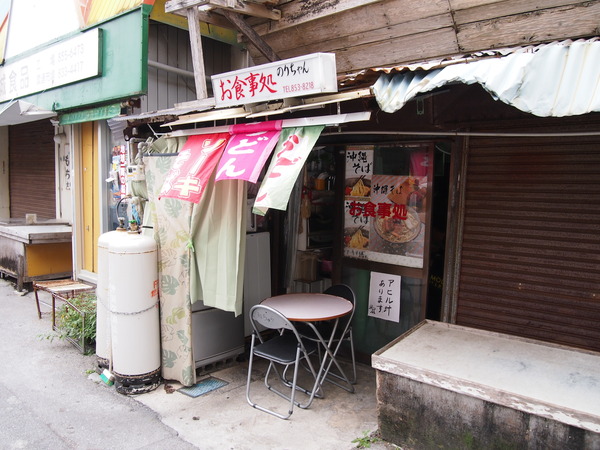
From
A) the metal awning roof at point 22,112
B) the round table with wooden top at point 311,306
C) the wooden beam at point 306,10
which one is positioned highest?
the wooden beam at point 306,10

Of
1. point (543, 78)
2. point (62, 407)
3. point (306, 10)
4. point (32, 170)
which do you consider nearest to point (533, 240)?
point (543, 78)

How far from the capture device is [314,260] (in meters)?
6.44

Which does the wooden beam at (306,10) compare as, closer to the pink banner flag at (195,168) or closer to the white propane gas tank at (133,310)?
the pink banner flag at (195,168)

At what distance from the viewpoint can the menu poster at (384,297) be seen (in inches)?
219

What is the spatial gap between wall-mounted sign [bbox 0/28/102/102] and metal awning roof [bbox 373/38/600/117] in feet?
21.2

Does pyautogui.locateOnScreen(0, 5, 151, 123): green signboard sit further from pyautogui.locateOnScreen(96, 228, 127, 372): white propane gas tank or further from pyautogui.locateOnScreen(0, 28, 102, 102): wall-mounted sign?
pyautogui.locateOnScreen(96, 228, 127, 372): white propane gas tank

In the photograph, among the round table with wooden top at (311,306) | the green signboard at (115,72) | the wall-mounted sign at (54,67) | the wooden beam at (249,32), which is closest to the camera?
the round table with wooden top at (311,306)

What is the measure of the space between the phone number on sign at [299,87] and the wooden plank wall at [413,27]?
2.05 meters

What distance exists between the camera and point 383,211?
5.64 meters

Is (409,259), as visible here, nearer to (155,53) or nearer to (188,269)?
(188,269)

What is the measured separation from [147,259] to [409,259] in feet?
9.89

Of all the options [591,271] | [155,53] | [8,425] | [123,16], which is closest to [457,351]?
[591,271]

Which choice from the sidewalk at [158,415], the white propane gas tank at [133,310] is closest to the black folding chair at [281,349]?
the sidewalk at [158,415]

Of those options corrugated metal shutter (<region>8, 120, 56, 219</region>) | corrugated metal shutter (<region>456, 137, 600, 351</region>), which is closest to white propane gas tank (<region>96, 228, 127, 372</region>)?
corrugated metal shutter (<region>456, 137, 600, 351</region>)
